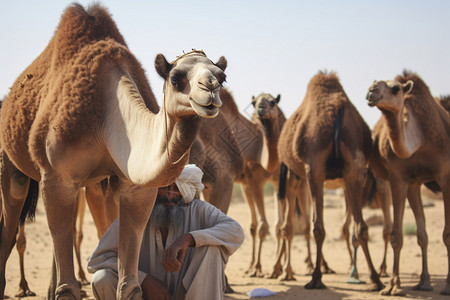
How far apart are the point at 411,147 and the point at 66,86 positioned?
16.6ft

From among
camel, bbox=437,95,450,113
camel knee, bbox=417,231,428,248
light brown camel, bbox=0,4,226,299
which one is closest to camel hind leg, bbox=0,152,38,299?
light brown camel, bbox=0,4,226,299

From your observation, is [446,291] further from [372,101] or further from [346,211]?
[346,211]

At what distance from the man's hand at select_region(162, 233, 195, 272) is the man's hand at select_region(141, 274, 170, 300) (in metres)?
0.22

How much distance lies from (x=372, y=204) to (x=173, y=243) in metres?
7.81

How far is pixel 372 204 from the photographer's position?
11.5 metres

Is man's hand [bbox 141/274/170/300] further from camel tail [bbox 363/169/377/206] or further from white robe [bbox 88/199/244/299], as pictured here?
camel tail [bbox 363/169/377/206]

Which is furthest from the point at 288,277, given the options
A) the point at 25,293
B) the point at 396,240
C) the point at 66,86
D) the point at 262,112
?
the point at 66,86

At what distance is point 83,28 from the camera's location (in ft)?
17.2

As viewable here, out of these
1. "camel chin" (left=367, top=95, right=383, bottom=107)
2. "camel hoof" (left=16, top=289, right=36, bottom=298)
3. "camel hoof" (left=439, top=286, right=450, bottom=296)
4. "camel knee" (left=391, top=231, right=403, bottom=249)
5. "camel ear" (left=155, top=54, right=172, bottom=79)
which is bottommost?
"camel hoof" (left=16, top=289, right=36, bottom=298)

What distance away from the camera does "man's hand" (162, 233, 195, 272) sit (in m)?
4.36

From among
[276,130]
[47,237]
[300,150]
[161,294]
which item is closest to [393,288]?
[300,150]

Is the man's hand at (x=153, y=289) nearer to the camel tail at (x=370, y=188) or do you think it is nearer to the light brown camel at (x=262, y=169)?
the light brown camel at (x=262, y=169)

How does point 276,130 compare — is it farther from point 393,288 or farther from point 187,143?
point 187,143

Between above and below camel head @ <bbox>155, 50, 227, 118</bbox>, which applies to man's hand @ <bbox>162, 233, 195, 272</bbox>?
below
